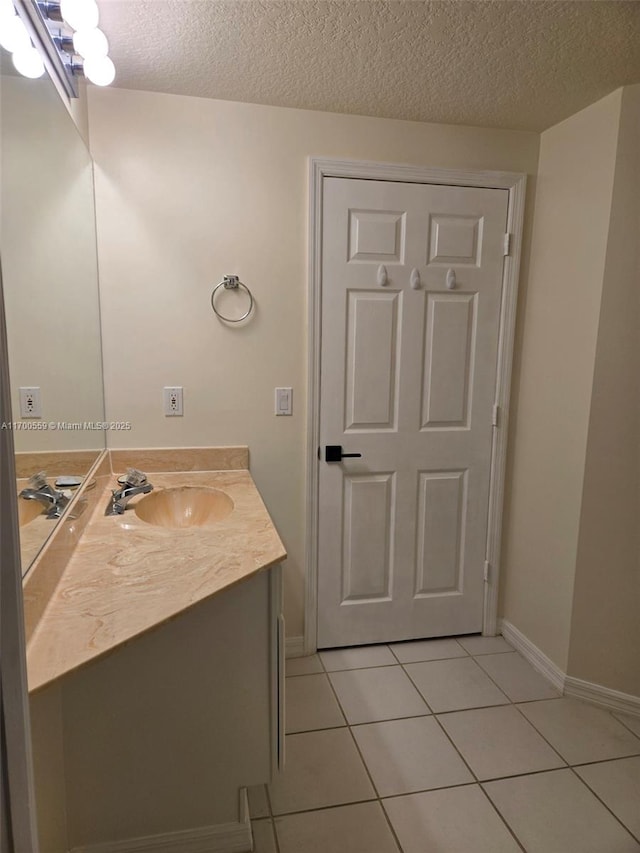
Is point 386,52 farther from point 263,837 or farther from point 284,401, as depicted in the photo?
point 263,837

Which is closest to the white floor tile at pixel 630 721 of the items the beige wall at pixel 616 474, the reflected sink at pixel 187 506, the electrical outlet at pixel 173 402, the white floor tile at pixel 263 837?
the beige wall at pixel 616 474

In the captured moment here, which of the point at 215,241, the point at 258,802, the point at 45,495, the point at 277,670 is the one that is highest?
the point at 215,241

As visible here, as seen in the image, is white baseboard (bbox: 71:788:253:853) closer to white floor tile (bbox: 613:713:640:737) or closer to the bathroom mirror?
the bathroom mirror

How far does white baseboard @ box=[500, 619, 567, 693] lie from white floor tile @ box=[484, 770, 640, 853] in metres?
0.49

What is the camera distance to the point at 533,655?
240 cm

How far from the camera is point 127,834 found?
1374 mm

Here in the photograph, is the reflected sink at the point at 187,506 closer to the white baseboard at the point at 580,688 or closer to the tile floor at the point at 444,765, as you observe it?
the tile floor at the point at 444,765

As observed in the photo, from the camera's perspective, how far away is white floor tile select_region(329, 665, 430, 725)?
2051mm

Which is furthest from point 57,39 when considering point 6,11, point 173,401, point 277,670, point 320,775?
point 320,775

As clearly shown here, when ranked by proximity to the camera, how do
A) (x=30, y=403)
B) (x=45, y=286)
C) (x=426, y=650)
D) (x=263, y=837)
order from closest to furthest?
(x=30, y=403)
(x=45, y=286)
(x=263, y=837)
(x=426, y=650)

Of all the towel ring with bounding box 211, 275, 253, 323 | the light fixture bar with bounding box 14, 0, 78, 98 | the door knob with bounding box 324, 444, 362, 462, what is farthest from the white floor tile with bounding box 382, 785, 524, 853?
the light fixture bar with bounding box 14, 0, 78, 98

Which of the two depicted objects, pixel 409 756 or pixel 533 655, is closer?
pixel 409 756

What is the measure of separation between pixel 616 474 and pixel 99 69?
7.34ft

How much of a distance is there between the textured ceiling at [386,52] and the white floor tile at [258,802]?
2.30 metres
